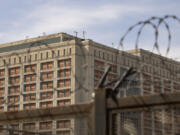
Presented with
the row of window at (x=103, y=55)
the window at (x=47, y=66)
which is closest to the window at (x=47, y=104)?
the window at (x=47, y=66)

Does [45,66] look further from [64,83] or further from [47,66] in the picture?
[64,83]

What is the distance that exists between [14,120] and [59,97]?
254 feet

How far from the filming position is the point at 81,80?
8.51 meters

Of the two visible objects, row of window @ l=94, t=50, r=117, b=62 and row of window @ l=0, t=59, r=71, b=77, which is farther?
row of window @ l=0, t=59, r=71, b=77

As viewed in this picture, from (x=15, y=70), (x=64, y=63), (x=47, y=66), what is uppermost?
(x=64, y=63)

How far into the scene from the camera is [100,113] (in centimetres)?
799

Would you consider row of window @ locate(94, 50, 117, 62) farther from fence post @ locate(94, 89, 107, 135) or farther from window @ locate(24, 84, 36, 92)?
fence post @ locate(94, 89, 107, 135)

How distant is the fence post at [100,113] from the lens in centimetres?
788

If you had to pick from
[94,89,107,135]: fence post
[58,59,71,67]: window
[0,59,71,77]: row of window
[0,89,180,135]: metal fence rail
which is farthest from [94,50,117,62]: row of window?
[94,89,107,135]: fence post

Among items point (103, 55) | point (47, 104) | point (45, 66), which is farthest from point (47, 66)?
point (103, 55)

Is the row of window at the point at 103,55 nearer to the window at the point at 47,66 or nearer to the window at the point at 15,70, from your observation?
the window at the point at 47,66

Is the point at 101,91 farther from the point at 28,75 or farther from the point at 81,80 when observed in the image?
the point at 28,75

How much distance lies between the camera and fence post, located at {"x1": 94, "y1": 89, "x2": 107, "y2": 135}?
788 cm

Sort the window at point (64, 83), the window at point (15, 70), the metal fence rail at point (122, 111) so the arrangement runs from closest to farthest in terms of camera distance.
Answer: the metal fence rail at point (122, 111)
the window at point (64, 83)
the window at point (15, 70)
